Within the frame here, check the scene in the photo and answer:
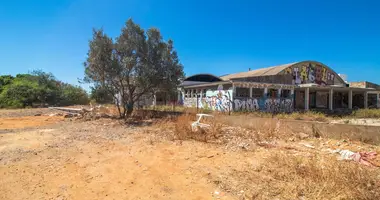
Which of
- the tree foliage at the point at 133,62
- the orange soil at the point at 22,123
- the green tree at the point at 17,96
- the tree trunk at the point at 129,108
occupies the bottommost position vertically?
the orange soil at the point at 22,123

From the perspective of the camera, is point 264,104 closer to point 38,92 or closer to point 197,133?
point 197,133

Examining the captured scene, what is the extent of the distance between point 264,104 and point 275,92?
1932mm

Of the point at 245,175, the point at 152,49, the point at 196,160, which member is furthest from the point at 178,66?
the point at 245,175

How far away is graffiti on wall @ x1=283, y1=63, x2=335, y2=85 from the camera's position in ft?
79.6

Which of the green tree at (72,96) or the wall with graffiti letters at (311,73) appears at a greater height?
the wall with graffiti letters at (311,73)

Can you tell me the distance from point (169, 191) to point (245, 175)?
146cm

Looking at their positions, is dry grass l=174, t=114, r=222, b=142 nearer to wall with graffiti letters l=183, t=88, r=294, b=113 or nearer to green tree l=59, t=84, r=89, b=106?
wall with graffiti letters l=183, t=88, r=294, b=113

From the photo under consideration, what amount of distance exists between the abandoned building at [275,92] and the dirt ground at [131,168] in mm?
8578

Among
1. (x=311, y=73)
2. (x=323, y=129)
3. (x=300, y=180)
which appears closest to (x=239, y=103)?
(x=323, y=129)

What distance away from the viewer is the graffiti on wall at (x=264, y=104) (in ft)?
53.0

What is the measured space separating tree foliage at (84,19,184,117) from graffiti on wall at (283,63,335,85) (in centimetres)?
1621

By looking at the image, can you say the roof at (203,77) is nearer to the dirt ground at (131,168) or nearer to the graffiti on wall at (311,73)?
the graffiti on wall at (311,73)

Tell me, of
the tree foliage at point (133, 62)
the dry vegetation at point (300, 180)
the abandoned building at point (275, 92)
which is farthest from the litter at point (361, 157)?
the abandoned building at point (275, 92)

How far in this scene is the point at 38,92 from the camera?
2403 cm
